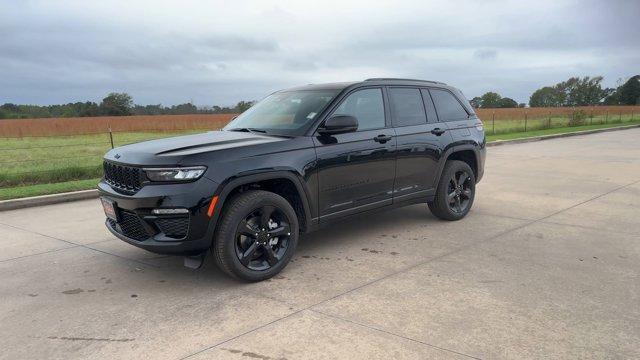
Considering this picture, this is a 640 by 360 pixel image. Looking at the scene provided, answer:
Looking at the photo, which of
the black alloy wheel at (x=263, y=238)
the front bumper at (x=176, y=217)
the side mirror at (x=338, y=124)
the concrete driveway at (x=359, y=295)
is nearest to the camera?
the concrete driveway at (x=359, y=295)

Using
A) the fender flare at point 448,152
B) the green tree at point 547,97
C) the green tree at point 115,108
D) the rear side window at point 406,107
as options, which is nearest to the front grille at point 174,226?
the rear side window at point 406,107

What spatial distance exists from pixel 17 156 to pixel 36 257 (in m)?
9.43

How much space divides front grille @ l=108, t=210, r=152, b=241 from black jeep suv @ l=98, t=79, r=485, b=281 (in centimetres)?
1

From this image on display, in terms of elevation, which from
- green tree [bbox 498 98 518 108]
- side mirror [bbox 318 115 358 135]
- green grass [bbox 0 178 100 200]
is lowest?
green grass [bbox 0 178 100 200]

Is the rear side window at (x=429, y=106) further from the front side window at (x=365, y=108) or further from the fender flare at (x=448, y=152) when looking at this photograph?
the front side window at (x=365, y=108)

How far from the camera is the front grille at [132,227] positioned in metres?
4.29

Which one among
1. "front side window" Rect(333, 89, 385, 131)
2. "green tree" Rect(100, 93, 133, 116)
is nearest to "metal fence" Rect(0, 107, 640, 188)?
"front side window" Rect(333, 89, 385, 131)

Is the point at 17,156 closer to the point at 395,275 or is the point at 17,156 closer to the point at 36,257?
the point at 36,257

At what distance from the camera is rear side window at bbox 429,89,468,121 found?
21.2 feet

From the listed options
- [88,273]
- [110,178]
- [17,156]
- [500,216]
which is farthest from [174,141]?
[17,156]

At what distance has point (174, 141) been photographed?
4.90 meters

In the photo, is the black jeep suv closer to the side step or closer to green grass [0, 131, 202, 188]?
the side step

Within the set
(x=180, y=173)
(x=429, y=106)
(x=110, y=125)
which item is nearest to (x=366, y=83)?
(x=429, y=106)

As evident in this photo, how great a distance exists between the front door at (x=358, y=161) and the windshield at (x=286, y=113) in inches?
8.4
